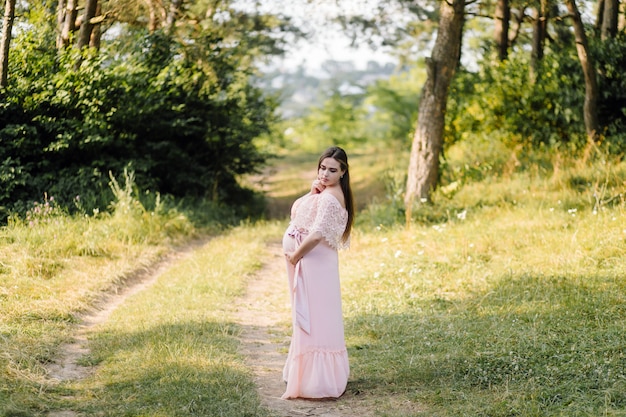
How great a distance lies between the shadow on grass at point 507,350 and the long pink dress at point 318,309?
13.3 inches

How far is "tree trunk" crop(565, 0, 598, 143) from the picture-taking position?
43.9ft

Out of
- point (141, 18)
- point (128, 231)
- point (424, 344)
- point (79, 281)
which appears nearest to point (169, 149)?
point (141, 18)

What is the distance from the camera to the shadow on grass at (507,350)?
5457mm

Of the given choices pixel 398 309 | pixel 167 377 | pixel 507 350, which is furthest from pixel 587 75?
pixel 167 377

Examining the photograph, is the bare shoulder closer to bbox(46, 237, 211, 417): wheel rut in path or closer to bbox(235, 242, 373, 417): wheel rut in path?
bbox(235, 242, 373, 417): wheel rut in path

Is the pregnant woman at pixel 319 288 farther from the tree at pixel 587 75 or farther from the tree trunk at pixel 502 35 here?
the tree trunk at pixel 502 35

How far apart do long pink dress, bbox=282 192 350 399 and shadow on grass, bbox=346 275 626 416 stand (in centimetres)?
34

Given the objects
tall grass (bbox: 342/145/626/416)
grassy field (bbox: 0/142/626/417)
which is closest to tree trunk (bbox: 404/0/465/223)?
grassy field (bbox: 0/142/626/417)

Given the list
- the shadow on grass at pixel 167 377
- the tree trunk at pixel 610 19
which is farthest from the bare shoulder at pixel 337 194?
the tree trunk at pixel 610 19

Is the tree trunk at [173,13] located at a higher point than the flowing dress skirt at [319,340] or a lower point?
higher

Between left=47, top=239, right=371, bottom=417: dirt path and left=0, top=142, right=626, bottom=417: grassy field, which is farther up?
left=0, top=142, right=626, bottom=417: grassy field

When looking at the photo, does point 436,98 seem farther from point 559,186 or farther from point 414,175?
point 559,186

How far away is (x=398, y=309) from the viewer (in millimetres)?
8547

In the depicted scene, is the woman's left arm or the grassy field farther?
the woman's left arm
